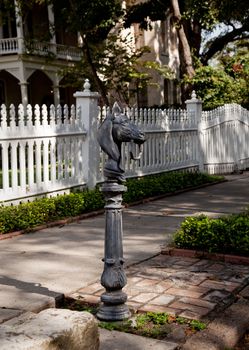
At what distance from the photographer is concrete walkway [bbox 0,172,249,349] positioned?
4555mm

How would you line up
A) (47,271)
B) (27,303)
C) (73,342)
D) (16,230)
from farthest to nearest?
(16,230)
(47,271)
(27,303)
(73,342)

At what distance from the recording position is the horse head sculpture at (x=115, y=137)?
3.91 m

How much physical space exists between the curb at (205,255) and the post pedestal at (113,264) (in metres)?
2.03

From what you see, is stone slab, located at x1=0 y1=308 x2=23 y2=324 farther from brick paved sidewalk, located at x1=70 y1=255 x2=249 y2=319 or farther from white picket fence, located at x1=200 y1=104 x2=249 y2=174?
white picket fence, located at x1=200 y1=104 x2=249 y2=174

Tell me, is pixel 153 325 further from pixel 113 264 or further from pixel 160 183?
pixel 160 183

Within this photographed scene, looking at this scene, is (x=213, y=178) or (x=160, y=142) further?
(x=213, y=178)

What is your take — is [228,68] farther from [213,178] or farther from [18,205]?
[18,205]

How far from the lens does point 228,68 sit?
20.4 m

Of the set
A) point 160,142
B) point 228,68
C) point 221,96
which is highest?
point 228,68

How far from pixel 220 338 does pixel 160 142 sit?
911cm

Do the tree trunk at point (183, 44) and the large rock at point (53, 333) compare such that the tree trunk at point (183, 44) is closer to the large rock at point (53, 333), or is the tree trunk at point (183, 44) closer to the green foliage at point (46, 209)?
the green foliage at point (46, 209)

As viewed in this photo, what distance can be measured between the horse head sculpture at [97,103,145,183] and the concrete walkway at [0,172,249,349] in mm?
1267

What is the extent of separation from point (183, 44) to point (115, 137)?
14372 millimetres

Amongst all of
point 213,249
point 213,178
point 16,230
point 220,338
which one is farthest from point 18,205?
point 213,178
